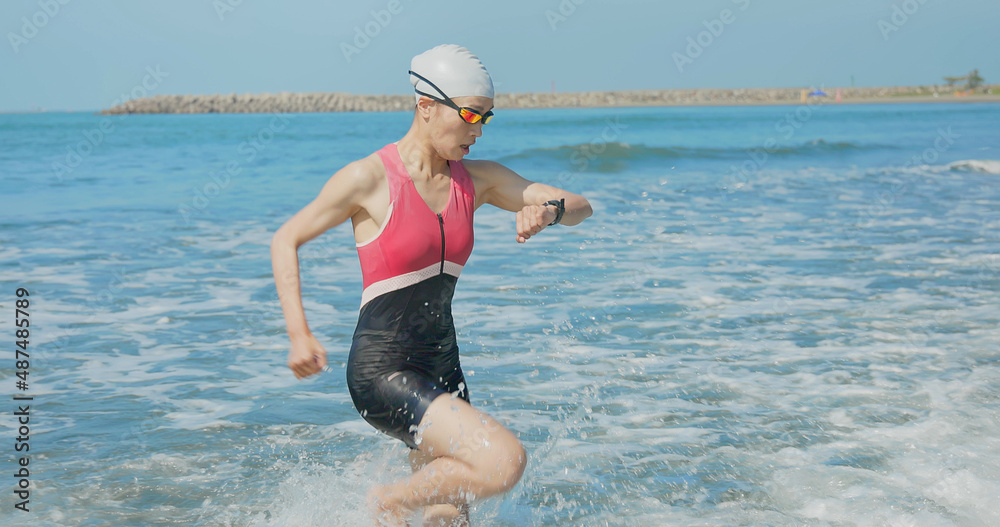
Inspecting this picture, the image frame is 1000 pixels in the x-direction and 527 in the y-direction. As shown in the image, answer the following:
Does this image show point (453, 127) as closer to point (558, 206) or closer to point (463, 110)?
point (463, 110)

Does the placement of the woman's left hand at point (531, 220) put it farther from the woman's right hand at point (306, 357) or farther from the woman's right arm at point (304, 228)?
the woman's right hand at point (306, 357)

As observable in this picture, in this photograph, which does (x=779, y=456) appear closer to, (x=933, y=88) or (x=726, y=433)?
(x=726, y=433)

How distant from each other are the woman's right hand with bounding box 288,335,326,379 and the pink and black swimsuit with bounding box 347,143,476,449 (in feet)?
1.27

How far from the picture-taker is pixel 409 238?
3.35 metres

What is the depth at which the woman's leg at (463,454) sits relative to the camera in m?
3.17

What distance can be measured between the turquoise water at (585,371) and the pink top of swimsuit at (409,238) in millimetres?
1189

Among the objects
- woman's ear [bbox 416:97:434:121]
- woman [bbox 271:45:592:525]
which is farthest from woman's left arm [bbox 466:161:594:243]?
woman's ear [bbox 416:97:434:121]

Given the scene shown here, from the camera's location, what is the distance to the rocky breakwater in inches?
5054

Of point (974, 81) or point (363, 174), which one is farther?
point (974, 81)

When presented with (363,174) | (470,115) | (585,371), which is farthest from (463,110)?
(585,371)

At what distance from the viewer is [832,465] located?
4730 mm

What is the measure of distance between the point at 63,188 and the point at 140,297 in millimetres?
13221

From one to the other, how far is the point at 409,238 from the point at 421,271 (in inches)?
6.1

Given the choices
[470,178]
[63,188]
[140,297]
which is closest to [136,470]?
[470,178]
